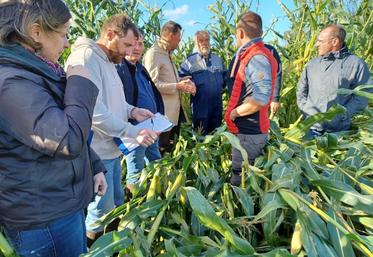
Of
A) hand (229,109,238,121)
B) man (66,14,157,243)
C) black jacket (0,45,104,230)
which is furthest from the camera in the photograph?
hand (229,109,238,121)

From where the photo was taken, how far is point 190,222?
151 cm

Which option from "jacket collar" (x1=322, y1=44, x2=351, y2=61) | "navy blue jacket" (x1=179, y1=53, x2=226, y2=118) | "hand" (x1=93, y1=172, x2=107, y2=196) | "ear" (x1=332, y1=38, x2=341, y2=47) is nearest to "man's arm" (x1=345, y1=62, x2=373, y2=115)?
"jacket collar" (x1=322, y1=44, x2=351, y2=61)

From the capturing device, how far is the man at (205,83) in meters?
3.46

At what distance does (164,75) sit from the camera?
3.15 m

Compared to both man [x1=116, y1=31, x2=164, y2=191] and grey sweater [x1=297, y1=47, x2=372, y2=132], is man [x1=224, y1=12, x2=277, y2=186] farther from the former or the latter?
grey sweater [x1=297, y1=47, x2=372, y2=132]

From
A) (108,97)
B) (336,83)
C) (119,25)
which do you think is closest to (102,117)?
(108,97)

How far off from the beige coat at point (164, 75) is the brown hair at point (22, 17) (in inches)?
81.4

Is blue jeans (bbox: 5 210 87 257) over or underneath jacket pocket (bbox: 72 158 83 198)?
underneath

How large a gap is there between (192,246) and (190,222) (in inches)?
12.8

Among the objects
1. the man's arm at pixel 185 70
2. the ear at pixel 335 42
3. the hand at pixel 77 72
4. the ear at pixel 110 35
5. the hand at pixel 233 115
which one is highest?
the ear at pixel 110 35

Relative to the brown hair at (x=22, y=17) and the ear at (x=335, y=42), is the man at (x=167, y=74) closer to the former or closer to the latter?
the ear at (x=335, y=42)

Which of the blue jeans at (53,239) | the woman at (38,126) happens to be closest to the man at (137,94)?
→ the blue jeans at (53,239)

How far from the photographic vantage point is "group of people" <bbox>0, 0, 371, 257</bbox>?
0.97 meters

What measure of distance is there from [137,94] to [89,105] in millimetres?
1539
